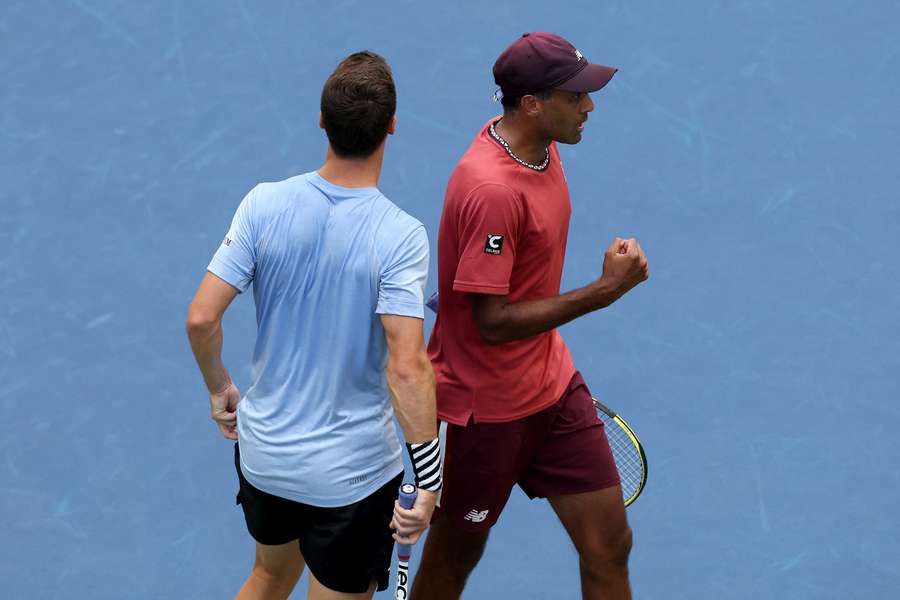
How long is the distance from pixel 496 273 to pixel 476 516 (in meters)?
0.86

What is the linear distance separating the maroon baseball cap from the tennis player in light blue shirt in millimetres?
564

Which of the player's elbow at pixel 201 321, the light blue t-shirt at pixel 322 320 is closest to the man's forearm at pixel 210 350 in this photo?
the player's elbow at pixel 201 321

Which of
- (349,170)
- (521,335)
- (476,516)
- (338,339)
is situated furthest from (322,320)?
(476,516)

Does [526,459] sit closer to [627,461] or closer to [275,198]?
[627,461]

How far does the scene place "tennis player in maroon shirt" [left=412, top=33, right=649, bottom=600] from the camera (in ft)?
15.0

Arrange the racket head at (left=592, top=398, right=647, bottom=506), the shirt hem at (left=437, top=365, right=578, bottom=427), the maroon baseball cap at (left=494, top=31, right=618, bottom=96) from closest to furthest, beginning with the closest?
the maroon baseball cap at (left=494, top=31, right=618, bottom=96) → the shirt hem at (left=437, top=365, right=578, bottom=427) → the racket head at (left=592, top=398, right=647, bottom=506)

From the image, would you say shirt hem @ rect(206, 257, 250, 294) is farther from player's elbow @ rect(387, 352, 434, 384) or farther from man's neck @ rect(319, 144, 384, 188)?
player's elbow @ rect(387, 352, 434, 384)

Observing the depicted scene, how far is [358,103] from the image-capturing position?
4.16m

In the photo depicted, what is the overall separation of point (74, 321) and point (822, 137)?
330cm

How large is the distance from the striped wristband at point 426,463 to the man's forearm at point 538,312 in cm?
45

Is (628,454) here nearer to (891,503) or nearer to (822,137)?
(891,503)

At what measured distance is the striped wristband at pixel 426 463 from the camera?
430 centimetres

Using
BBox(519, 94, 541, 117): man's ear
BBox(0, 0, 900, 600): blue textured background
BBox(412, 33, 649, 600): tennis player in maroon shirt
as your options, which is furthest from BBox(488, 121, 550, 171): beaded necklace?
BBox(0, 0, 900, 600): blue textured background

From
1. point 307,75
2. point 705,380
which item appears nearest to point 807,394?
point 705,380
